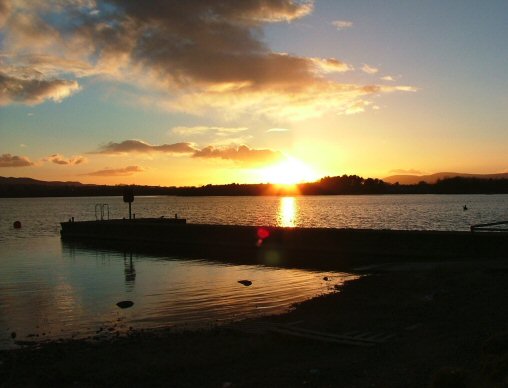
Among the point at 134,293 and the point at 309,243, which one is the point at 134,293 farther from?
the point at 309,243

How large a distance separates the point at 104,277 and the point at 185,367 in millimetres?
18457

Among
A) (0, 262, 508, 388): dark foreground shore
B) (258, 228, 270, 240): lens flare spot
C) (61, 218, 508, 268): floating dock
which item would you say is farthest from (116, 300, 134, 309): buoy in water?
(258, 228, 270, 240): lens flare spot

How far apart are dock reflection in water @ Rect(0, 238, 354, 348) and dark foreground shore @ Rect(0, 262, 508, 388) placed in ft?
6.97

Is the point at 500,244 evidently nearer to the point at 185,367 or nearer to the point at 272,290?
the point at 272,290

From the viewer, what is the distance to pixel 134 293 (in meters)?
21.0

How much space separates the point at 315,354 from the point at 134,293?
41.8ft

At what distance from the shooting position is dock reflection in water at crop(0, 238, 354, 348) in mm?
15195

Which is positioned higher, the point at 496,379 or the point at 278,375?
the point at 496,379

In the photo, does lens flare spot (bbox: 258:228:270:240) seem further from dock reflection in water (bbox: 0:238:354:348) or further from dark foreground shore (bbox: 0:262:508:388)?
dark foreground shore (bbox: 0:262:508:388)

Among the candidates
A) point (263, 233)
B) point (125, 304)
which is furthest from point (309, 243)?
point (125, 304)

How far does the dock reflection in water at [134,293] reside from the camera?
49.9ft

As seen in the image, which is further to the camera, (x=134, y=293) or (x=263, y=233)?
(x=263, y=233)

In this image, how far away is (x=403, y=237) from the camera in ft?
98.5

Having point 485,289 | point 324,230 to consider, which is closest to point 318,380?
point 485,289
